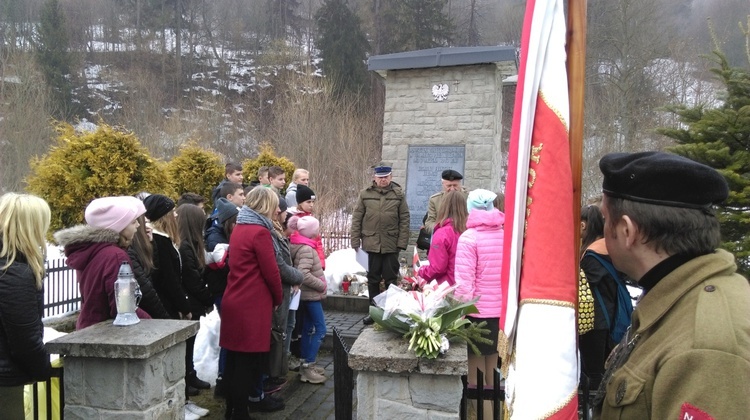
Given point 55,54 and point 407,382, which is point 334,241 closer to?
point 407,382

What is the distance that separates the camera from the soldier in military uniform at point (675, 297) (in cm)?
114

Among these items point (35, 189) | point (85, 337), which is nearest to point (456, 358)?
point (85, 337)

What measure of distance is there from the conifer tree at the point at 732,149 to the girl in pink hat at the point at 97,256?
592 cm

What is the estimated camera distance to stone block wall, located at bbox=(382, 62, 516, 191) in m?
9.68

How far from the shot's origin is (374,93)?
32.5 m

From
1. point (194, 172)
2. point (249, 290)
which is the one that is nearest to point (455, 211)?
point (249, 290)

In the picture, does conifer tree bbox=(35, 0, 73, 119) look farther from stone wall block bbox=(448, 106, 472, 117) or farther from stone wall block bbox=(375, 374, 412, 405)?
stone wall block bbox=(375, 374, 412, 405)

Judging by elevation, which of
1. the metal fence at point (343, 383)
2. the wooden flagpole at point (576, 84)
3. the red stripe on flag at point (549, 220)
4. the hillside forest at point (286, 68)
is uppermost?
the hillside forest at point (286, 68)

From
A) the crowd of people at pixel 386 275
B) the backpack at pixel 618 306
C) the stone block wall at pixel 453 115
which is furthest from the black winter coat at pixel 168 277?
the stone block wall at pixel 453 115

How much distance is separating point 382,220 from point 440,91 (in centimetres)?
384

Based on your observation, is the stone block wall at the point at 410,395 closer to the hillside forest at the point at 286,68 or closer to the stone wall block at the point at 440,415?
the stone wall block at the point at 440,415

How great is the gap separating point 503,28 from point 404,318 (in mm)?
39652

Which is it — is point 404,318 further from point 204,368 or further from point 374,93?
point 374,93

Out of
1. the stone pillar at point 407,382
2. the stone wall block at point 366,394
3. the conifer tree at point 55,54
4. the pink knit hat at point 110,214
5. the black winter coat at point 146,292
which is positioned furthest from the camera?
the conifer tree at point 55,54
